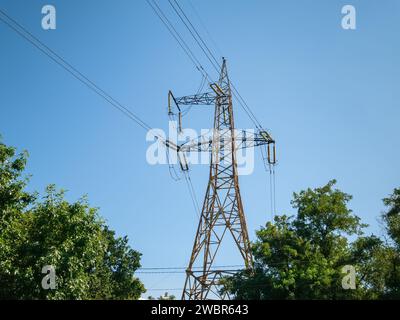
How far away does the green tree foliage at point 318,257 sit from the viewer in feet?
105

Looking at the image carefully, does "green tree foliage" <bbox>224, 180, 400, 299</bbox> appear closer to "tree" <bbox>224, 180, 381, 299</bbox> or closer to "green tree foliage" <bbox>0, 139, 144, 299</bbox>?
"tree" <bbox>224, 180, 381, 299</bbox>

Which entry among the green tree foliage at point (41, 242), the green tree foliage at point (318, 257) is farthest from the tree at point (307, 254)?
the green tree foliage at point (41, 242)

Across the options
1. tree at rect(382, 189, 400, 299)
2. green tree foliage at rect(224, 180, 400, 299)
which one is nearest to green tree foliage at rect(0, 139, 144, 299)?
green tree foliage at rect(224, 180, 400, 299)

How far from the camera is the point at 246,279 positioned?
33.8 meters

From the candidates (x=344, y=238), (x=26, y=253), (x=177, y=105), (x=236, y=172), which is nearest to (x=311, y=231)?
(x=344, y=238)

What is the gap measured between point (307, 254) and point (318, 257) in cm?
102

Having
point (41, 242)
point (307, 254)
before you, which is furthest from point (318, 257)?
point (41, 242)

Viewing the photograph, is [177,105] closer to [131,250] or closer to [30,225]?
[30,225]

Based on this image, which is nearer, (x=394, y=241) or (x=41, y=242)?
(x=41, y=242)

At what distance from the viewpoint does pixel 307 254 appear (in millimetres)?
34844

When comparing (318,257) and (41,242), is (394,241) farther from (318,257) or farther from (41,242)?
(41,242)

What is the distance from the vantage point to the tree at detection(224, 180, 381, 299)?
32.0 meters

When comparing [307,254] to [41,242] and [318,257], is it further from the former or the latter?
[41,242]
